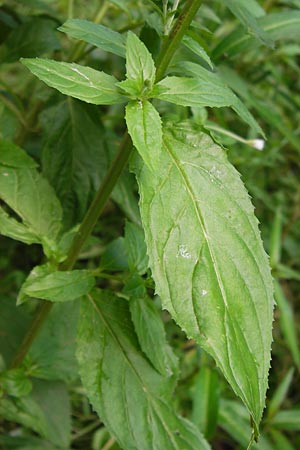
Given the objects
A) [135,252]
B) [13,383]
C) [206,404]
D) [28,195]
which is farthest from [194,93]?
[206,404]

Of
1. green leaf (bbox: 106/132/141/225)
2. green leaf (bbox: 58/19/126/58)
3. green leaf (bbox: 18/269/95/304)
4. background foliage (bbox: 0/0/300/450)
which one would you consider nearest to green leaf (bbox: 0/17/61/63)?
background foliage (bbox: 0/0/300/450)

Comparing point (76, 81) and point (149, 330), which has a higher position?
point (76, 81)

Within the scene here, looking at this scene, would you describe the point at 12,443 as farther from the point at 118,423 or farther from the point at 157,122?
the point at 157,122

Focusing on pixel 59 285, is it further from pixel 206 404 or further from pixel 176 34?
pixel 206 404

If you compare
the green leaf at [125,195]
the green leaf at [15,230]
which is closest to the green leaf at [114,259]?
the green leaf at [15,230]

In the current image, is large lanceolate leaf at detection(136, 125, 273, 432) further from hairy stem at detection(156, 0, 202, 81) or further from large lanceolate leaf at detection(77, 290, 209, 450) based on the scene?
large lanceolate leaf at detection(77, 290, 209, 450)
